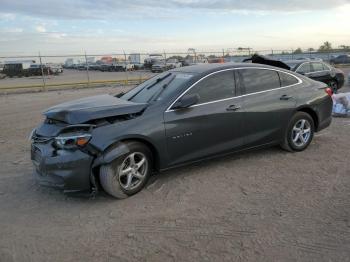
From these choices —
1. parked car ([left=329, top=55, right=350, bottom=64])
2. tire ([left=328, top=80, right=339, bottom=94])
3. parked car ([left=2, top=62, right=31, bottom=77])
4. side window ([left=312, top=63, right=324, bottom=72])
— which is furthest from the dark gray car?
parked car ([left=2, top=62, right=31, bottom=77])

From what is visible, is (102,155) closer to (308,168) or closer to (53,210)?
(53,210)

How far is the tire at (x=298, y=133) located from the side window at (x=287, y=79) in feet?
1.73

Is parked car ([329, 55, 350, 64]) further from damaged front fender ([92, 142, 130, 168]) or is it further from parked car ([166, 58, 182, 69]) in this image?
damaged front fender ([92, 142, 130, 168])

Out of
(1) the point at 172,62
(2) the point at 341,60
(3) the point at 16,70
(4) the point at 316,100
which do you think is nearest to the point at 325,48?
(2) the point at 341,60

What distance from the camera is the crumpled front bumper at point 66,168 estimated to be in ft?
15.8

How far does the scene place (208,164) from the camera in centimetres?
633

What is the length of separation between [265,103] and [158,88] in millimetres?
1692

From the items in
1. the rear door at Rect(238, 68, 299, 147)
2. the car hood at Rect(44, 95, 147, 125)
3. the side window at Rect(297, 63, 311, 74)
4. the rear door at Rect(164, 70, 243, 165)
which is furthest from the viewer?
the side window at Rect(297, 63, 311, 74)

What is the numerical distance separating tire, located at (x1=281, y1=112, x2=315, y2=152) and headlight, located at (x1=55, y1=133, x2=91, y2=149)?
338 cm

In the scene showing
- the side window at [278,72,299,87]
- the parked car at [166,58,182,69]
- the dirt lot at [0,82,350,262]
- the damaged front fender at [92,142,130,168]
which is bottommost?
the dirt lot at [0,82,350,262]

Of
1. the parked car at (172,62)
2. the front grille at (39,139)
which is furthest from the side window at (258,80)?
the parked car at (172,62)

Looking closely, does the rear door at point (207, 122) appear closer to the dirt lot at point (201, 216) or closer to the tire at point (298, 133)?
the dirt lot at point (201, 216)

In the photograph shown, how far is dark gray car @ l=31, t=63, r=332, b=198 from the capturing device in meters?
4.88

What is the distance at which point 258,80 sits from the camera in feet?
21.0
